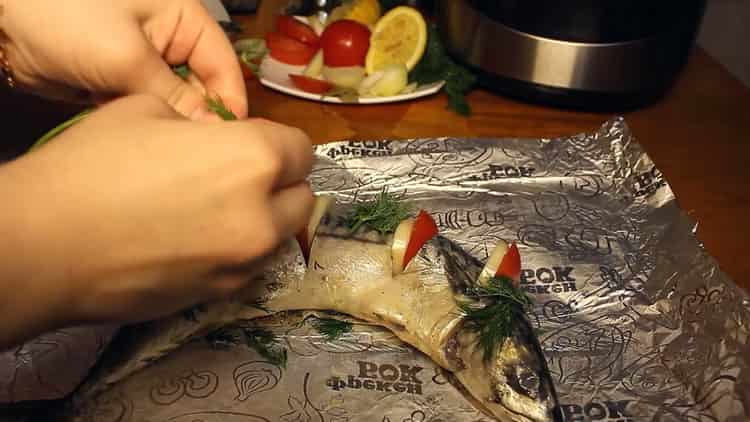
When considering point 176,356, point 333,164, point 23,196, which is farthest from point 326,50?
point 23,196

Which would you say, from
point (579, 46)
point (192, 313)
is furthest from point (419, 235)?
point (579, 46)

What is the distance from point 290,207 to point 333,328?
0.44 m

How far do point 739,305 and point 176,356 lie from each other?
Answer: 2.73ft

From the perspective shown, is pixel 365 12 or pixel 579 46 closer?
pixel 579 46

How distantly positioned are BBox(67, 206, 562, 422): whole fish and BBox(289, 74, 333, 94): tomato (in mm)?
661

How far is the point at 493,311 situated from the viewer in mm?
989

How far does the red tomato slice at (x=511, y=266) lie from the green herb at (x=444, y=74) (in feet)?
2.12

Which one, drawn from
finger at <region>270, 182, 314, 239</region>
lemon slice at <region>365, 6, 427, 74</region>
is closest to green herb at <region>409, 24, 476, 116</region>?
lemon slice at <region>365, 6, 427, 74</region>

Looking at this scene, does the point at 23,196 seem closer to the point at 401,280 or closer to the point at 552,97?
the point at 401,280

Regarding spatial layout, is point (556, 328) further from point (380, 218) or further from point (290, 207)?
point (290, 207)

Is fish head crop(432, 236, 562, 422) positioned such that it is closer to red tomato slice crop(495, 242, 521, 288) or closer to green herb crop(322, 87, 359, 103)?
red tomato slice crop(495, 242, 521, 288)

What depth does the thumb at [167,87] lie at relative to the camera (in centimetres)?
85

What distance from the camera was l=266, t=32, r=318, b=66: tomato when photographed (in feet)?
5.99

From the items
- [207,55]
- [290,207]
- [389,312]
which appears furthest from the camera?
[389,312]
